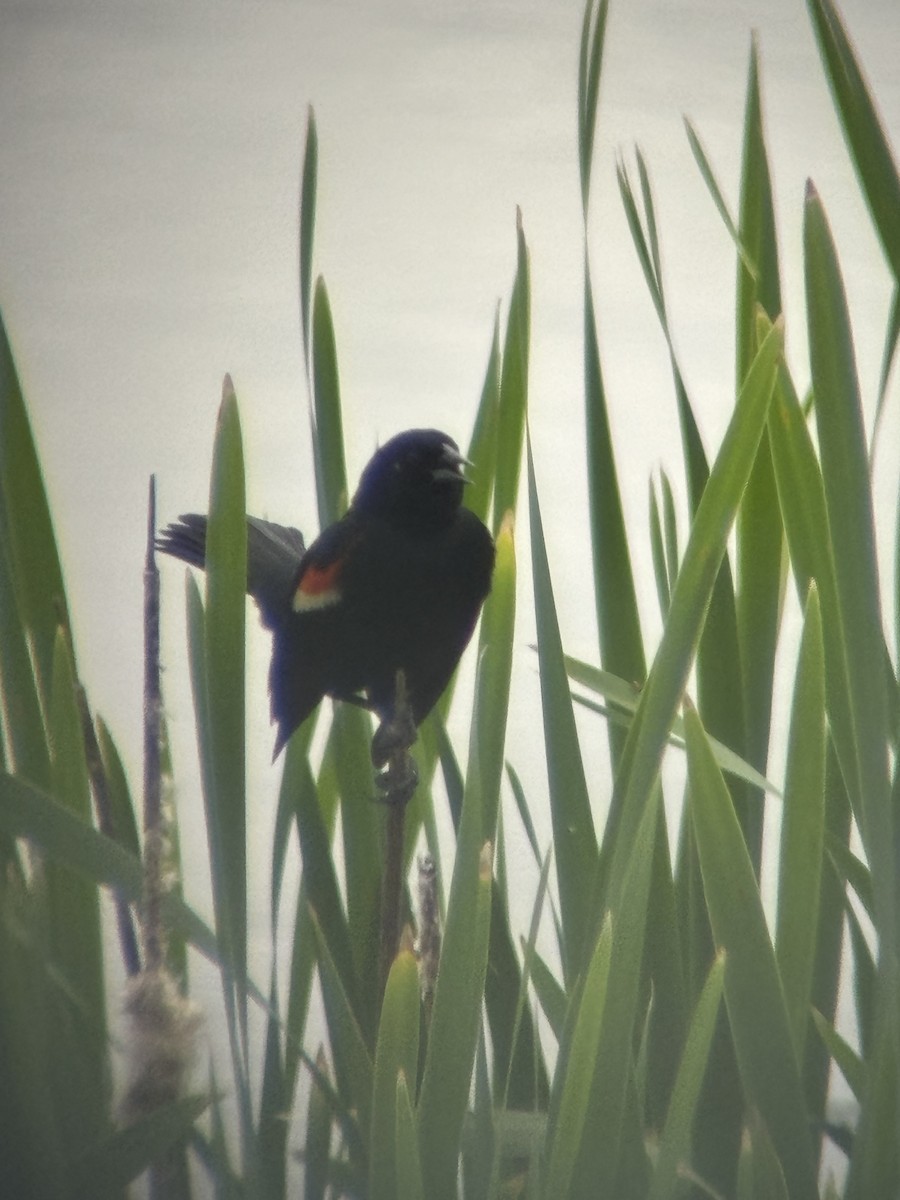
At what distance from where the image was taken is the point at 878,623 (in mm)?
585

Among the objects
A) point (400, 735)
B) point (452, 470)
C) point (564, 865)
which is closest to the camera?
point (564, 865)

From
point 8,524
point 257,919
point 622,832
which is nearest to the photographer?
point 622,832

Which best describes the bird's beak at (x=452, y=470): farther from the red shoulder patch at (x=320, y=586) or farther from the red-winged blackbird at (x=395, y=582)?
the red shoulder patch at (x=320, y=586)

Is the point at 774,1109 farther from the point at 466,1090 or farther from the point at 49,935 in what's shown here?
the point at 49,935

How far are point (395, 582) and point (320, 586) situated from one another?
6cm

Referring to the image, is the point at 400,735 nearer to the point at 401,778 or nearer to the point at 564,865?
the point at 401,778

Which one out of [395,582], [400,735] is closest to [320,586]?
[395,582]

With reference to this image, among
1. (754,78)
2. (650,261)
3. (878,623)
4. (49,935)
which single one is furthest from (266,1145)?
(754,78)

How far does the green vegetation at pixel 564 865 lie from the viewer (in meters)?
0.58

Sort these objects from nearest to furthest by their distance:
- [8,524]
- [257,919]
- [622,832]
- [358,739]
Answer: [622,832] → [8,524] → [358,739] → [257,919]

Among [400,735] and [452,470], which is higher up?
[452,470]

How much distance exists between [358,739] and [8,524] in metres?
0.27

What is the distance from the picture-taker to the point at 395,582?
102 centimetres

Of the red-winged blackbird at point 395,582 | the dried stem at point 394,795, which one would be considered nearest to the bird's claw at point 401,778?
the dried stem at point 394,795
